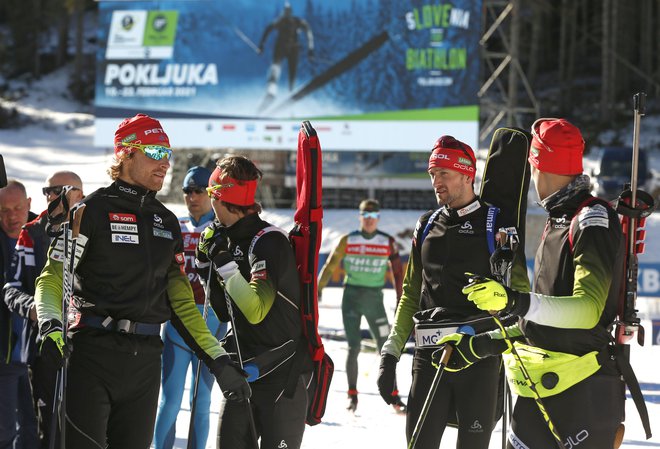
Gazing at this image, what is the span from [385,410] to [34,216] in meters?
3.76

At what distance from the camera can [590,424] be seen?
368 cm

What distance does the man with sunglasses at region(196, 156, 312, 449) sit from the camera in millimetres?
4176

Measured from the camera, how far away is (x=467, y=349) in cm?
441

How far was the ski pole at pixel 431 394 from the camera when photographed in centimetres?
437

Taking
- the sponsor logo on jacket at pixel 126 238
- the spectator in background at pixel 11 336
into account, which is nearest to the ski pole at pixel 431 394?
the sponsor logo on jacket at pixel 126 238

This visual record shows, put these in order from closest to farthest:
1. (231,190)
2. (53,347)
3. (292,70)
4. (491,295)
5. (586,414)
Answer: (491,295), (53,347), (586,414), (231,190), (292,70)

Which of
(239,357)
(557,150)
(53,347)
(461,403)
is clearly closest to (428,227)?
(461,403)

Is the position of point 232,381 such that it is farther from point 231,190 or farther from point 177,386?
point 177,386

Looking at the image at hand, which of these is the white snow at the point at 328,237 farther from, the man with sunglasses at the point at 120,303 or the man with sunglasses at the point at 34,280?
the man with sunglasses at the point at 120,303

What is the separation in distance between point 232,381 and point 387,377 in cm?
88

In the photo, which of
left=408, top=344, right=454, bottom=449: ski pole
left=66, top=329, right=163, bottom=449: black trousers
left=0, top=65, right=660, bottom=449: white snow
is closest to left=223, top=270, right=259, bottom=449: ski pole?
left=66, top=329, right=163, bottom=449: black trousers

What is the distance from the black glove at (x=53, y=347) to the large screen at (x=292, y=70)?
19.6m

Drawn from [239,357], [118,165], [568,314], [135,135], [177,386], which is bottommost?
[177,386]

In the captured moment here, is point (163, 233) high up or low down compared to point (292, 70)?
down
